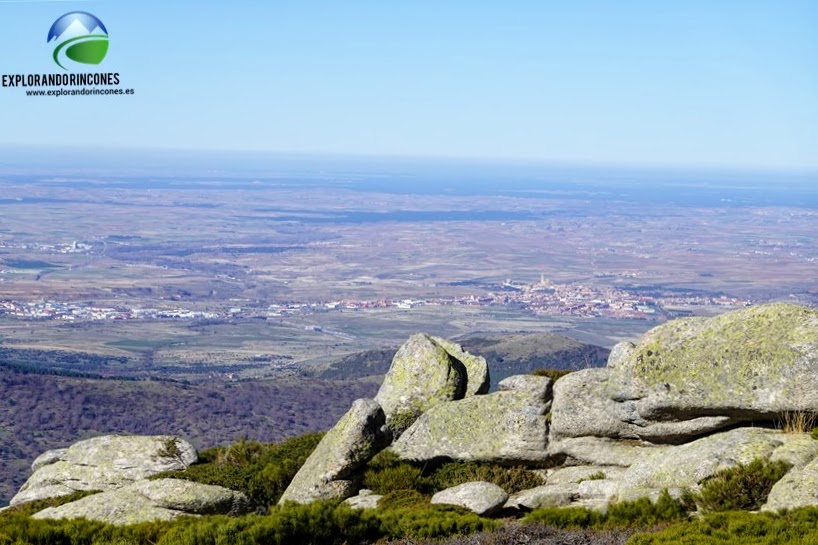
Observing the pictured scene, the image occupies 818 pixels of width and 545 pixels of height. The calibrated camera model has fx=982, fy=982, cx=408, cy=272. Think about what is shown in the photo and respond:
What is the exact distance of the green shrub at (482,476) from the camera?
829 inches

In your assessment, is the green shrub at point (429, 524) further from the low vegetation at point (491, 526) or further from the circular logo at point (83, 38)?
the circular logo at point (83, 38)

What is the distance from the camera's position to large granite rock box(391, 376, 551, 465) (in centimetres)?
2189

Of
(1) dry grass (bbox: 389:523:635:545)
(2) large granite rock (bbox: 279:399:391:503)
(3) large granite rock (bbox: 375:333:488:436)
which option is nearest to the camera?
(1) dry grass (bbox: 389:523:635:545)

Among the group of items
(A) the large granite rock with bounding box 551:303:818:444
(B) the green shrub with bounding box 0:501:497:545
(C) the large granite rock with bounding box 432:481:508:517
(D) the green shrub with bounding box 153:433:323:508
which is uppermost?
(A) the large granite rock with bounding box 551:303:818:444

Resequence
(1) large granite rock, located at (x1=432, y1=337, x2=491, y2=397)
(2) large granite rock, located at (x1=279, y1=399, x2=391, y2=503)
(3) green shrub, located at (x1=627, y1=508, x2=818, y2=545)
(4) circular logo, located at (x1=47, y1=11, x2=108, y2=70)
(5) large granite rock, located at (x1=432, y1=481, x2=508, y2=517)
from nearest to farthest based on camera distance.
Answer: (3) green shrub, located at (x1=627, y1=508, x2=818, y2=545)
(5) large granite rock, located at (x1=432, y1=481, x2=508, y2=517)
(2) large granite rock, located at (x1=279, y1=399, x2=391, y2=503)
(1) large granite rock, located at (x1=432, y1=337, x2=491, y2=397)
(4) circular logo, located at (x1=47, y1=11, x2=108, y2=70)

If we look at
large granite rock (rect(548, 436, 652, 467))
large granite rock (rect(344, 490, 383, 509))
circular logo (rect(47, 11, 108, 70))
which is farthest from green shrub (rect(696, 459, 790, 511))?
circular logo (rect(47, 11, 108, 70))

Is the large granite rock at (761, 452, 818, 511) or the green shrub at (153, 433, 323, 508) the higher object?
the large granite rock at (761, 452, 818, 511)

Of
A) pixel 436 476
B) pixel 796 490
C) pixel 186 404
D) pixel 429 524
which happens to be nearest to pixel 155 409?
pixel 186 404

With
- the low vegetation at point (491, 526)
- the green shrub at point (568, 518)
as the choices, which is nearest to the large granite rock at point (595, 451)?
the low vegetation at point (491, 526)

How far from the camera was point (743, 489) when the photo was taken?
54.3 ft

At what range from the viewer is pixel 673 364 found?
20.1 meters

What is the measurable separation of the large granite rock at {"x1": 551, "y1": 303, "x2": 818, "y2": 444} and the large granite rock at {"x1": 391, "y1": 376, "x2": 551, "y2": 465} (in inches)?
29.7

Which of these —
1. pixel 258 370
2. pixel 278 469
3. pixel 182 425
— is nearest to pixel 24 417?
pixel 182 425

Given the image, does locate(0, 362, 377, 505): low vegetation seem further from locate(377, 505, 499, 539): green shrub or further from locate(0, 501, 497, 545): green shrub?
locate(377, 505, 499, 539): green shrub
